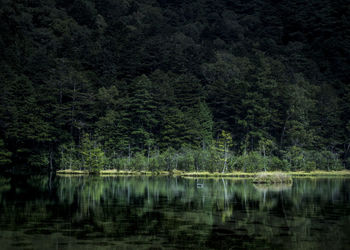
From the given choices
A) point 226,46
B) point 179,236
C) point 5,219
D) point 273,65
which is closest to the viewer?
point 179,236

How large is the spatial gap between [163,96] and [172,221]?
55486 millimetres

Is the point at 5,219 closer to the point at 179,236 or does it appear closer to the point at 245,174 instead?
the point at 179,236

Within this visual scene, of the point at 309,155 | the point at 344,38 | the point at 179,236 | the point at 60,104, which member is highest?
the point at 344,38

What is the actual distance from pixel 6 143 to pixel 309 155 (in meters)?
43.2

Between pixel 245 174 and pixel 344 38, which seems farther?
pixel 344 38

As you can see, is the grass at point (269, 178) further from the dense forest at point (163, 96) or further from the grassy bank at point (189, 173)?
the dense forest at point (163, 96)

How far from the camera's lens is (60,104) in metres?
65.3

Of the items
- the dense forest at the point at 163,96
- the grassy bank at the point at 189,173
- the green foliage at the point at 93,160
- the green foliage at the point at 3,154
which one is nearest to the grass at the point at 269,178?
the grassy bank at the point at 189,173

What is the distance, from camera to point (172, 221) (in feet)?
59.5

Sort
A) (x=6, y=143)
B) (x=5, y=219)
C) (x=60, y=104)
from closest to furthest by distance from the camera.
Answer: (x=5, y=219)
(x=6, y=143)
(x=60, y=104)

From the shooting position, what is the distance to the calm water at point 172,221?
46.2 feet

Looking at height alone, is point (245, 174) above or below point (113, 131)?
below

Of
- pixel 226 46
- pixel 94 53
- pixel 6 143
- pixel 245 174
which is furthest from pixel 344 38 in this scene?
pixel 6 143

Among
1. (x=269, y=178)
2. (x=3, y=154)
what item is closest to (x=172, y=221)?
(x=269, y=178)
